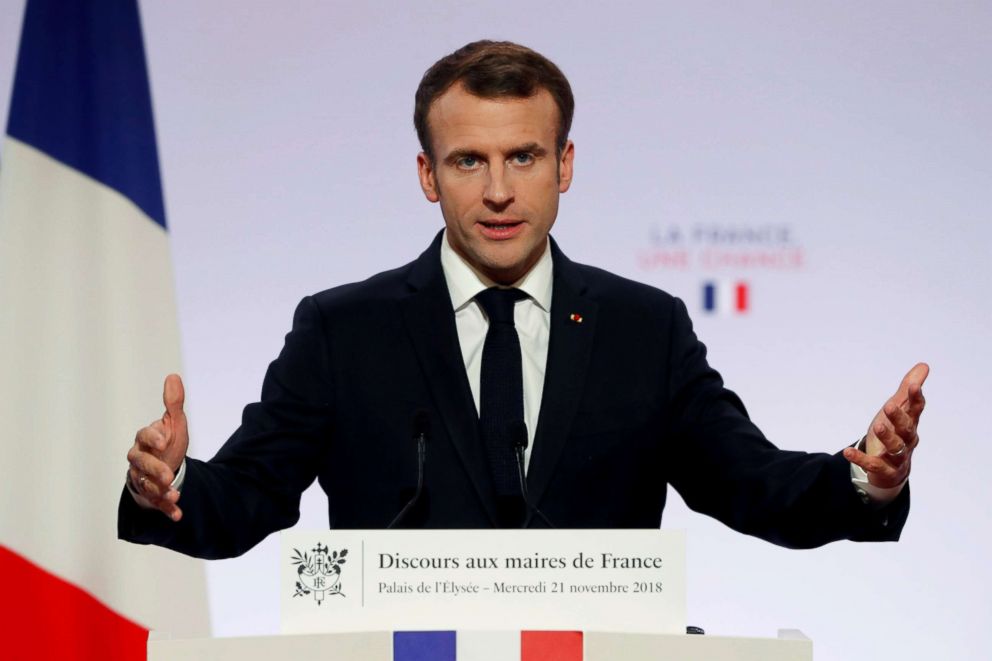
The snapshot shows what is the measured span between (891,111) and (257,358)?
79.1 inches

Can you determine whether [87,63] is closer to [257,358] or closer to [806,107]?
[257,358]

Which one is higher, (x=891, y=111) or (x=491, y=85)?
(x=891, y=111)

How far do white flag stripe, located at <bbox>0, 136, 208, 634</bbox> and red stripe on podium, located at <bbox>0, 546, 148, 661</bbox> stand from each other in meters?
0.03

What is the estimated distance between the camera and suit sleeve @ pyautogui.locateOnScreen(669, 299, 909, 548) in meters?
1.78

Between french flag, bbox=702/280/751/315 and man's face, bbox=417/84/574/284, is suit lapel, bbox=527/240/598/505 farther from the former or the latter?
french flag, bbox=702/280/751/315

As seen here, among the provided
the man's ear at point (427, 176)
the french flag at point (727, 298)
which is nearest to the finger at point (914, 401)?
the man's ear at point (427, 176)

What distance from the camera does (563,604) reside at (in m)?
1.49

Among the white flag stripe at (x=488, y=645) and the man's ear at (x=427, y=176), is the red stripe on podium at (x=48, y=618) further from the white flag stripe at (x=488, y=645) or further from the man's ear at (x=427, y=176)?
the white flag stripe at (x=488, y=645)

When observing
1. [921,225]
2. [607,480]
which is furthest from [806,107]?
[607,480]

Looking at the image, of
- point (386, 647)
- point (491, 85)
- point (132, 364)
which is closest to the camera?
point (386, 647)

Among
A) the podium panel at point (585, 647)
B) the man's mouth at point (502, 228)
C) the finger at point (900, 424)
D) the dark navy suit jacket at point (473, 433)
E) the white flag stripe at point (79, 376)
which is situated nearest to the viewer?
the podium panel at point (585, 647)

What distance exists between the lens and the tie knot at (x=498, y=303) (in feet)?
6.82

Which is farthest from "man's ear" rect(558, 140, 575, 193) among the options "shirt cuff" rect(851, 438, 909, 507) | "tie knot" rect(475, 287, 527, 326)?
"shirt cuff" rect(851, 438, 909, 507)

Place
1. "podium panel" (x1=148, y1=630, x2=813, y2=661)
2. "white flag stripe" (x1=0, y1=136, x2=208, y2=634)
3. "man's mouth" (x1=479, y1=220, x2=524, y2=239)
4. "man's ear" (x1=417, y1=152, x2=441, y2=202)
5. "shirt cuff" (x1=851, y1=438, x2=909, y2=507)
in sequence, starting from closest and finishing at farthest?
"podium panel" (x1=148, y1=630, x2=813, y2=661) < "shirt cuff" (x1=851, y1=438, x2=909, y2=507) < "man's mouth" (x1=479, y1=220, x2=524, y2=239) < "man's ear" (x1=417, y1=152, x2=441, y2=202) < "white flag stripe" (x1=0, y1=136, x2=208, y2=634)
